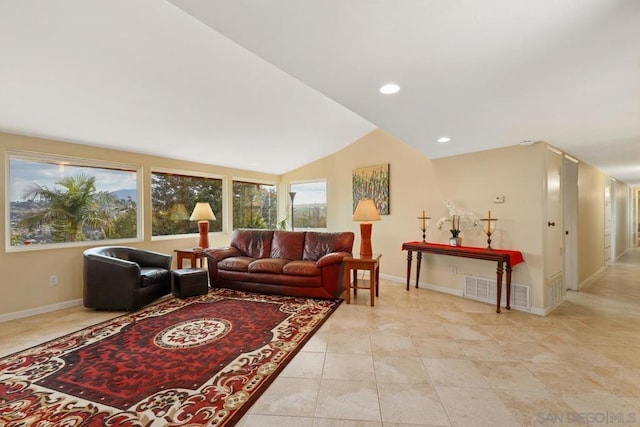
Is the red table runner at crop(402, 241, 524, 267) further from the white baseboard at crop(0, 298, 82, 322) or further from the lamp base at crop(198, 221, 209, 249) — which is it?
the white baseboard at crop(0, 298, 82, 322)

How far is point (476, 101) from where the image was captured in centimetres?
237

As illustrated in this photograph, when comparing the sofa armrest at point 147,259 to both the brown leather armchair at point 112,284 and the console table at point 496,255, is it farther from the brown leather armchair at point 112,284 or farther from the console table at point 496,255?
the console table at point 496,255

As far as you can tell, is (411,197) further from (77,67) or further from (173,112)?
(77,67)

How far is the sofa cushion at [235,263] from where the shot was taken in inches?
171

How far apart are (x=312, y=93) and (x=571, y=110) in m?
2.70

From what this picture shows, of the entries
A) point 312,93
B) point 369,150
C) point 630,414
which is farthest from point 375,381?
point 369,150

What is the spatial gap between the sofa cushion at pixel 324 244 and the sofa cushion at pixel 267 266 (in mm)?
495

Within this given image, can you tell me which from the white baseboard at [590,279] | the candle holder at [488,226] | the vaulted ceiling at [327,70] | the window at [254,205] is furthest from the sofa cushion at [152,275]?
the white baseboard at [590,279]

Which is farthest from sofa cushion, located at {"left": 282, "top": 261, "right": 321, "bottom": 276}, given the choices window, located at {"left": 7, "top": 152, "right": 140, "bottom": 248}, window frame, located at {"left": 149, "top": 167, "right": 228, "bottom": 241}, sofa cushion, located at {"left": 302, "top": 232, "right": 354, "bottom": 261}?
window, located at {"left": 7, "top": 152, "right": 140, "bottom": 248}

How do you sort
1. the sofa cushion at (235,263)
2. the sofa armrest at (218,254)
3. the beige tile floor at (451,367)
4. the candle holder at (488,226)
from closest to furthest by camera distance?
the beige tile floor at (451,367) → the candle holder at (488,226) → the sofa cushion at (235,263) → the sofa armrest at (218,254)

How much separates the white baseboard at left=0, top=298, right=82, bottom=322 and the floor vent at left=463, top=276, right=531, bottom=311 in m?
5.53

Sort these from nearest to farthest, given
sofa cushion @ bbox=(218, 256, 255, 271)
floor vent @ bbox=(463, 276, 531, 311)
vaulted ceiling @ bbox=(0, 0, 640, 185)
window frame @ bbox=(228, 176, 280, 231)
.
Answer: vaulted ceiling @ bbox=(0, 0, 640, 185)
floor vent @ bbox=(463, 276, 531, 311)
sofa cushion @ bbox=(218, 256, 255, 271)
window frame @ bbox=(228, 176, 280, 231)

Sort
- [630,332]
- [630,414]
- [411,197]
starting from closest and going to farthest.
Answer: [630,414] < [630,332] < [411,197]

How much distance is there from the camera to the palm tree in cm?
362
